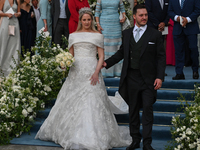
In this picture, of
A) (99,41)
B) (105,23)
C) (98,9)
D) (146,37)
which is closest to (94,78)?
(99,41)

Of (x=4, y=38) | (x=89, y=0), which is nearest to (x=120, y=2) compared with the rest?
(x=89, y=0)

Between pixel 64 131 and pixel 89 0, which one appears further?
pixel 89 0

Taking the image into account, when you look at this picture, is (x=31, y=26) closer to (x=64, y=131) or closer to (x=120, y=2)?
(x=120, y=2)

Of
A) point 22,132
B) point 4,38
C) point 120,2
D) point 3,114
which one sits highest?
point 120,2

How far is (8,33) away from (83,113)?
15.5ft

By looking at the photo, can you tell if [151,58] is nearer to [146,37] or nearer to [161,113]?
[146,37]

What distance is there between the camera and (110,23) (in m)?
7.64

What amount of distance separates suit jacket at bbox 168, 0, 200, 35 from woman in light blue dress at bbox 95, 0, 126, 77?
3.75 ft

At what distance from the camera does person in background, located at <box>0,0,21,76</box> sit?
29.3ft

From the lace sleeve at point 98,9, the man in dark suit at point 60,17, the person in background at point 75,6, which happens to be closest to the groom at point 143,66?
the lace sleeve at point 98,9

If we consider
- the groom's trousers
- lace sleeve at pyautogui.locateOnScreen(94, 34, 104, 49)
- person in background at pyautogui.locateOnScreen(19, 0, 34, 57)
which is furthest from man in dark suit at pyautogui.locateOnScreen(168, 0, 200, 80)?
person in background at pyautogui.locateOnScreen(19, 0, 34, 57)

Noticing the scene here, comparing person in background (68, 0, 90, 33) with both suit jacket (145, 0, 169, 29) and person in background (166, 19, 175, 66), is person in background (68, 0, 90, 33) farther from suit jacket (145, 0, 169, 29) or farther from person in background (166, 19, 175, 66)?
person in background (166, 19, 175, 66)

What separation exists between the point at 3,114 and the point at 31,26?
4.66 metres

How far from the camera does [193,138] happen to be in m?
4.25
